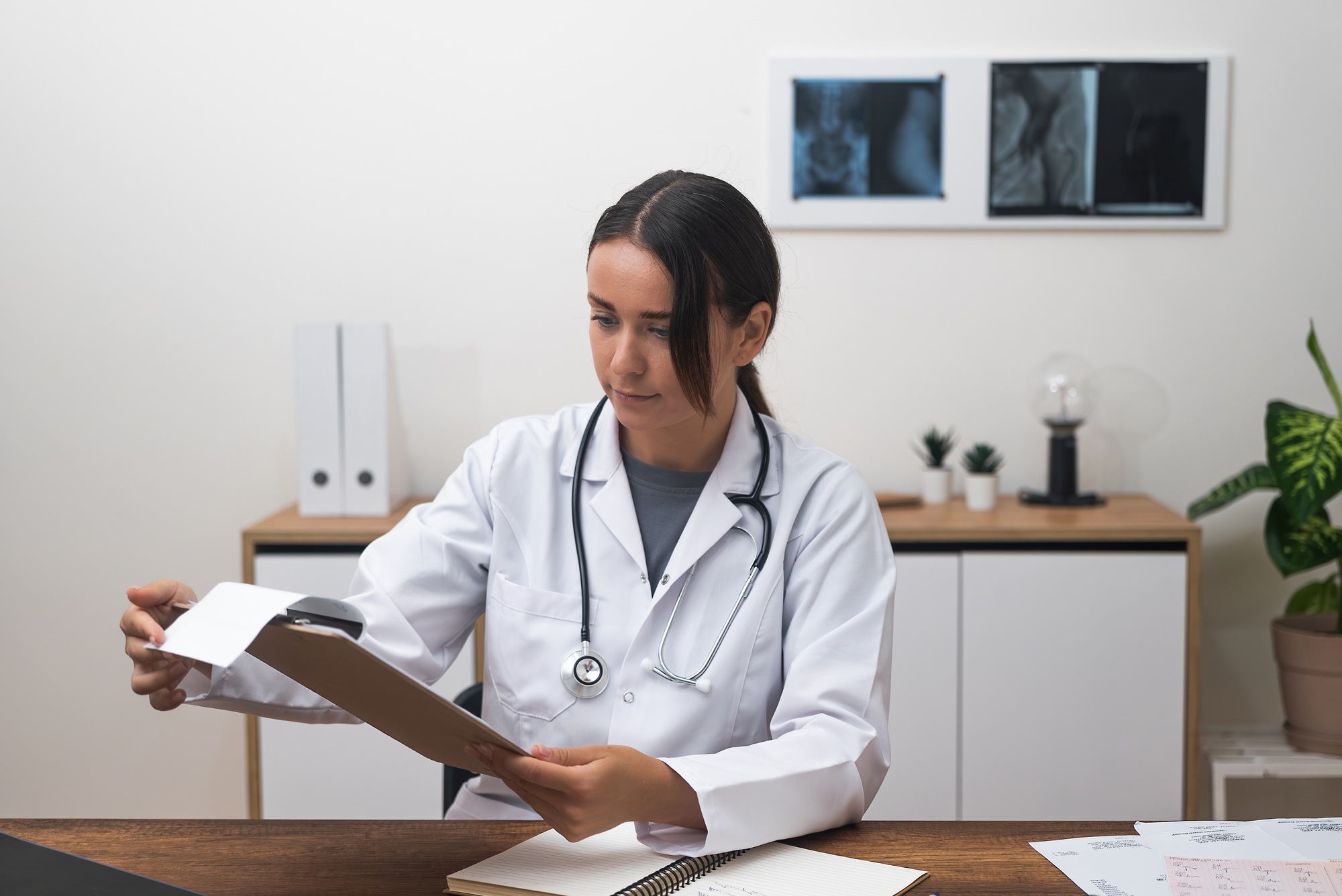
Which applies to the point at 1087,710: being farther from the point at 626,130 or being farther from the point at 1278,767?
the point at 626,130

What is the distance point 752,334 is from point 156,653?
0.74m

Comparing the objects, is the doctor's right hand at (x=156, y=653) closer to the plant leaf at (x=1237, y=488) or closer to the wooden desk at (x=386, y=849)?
the wooden desk at (x=386, y=849)

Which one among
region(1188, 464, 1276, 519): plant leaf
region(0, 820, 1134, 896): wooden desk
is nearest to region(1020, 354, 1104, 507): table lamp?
region(1188, 464, 1276, 519): plant leaf

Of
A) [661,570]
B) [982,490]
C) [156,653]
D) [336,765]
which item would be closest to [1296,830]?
[661,570]

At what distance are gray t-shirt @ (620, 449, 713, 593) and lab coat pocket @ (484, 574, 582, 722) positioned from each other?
0.12 metres

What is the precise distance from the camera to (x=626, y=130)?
97.4 inches

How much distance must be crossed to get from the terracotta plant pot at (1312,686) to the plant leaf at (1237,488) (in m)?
0.31

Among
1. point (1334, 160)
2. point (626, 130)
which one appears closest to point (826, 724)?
point (626, 130)

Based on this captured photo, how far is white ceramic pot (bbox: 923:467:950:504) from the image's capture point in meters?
2.41

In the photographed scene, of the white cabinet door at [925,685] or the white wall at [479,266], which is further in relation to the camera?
the white wall at [479,266]

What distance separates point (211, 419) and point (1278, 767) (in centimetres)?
245

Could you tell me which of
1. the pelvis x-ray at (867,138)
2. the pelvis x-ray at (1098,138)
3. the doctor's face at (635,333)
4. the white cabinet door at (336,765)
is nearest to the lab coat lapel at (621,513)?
the doctor's face at (635,333)

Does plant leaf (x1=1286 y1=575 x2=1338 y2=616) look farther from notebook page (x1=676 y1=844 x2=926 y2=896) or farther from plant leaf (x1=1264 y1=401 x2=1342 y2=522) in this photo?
notebook page (x1=676 y1=844 x2=926 y2=896)

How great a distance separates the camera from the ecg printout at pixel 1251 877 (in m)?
0.91
